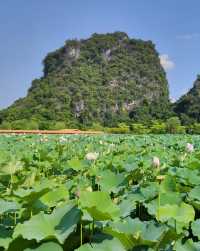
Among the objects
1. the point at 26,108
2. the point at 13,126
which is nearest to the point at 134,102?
the point at 26,108

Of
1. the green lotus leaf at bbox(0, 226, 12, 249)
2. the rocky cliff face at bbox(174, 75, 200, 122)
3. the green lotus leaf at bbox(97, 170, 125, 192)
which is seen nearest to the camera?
the green lotus leaf at bbox(0, 226, 12, 249)

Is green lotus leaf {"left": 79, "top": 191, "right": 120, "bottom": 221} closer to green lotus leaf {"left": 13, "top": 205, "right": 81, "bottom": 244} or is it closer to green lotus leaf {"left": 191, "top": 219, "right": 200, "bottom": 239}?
green lotus leaf {"left": 13, "top": 205, "right": 81, "bottom": 244}

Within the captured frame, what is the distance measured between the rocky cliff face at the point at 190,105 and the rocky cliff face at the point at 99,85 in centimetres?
311

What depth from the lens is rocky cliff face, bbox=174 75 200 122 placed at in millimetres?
55000

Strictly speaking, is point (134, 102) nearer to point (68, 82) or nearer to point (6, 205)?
point (68, 82)

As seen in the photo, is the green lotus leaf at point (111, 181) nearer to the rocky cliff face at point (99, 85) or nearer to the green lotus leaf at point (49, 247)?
the green lotus leaf at point (49, 247)

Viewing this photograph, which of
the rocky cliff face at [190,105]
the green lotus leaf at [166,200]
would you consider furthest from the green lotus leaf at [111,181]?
the rocky cliff face at [190,105]

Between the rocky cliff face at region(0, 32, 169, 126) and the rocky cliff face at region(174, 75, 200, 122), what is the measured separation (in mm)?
3111

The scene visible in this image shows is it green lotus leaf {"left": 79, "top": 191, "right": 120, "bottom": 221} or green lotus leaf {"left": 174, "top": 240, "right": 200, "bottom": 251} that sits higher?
green lotus leaf {"left": 79, "top": 191, "right": 120, "bottom": 221}

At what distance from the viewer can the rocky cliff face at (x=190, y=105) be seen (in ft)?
180

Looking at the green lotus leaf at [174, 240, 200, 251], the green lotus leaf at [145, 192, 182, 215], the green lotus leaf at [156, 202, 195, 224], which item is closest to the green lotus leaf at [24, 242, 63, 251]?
the green lotus leaf at [174, 240, 200, 251]

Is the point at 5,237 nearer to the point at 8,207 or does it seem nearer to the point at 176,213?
the point at 8,207

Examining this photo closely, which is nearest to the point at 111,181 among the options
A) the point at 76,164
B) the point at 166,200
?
the point at 166,200

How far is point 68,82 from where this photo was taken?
6625 cm
